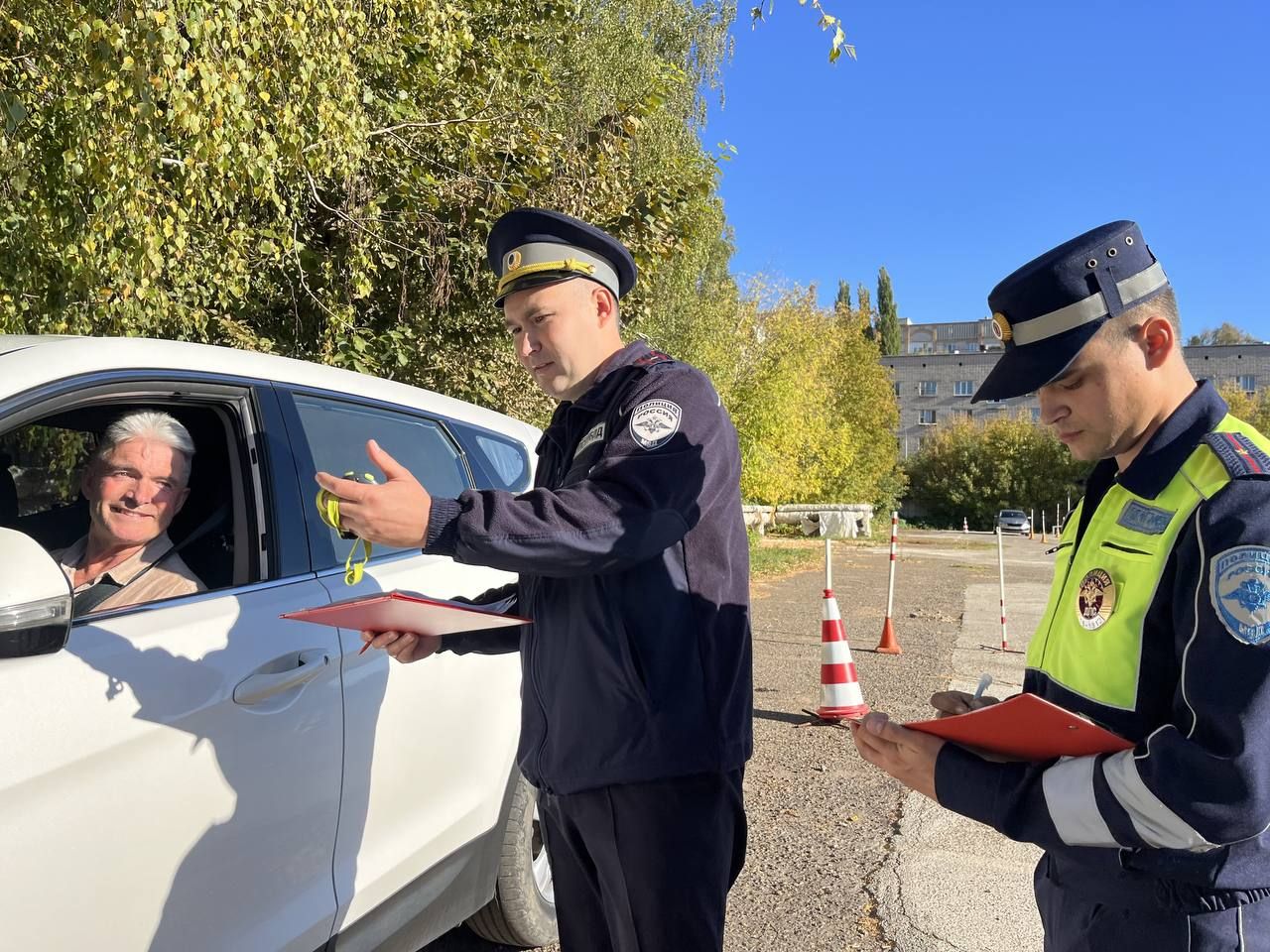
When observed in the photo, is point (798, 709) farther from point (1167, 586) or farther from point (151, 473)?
point (1167, 586)

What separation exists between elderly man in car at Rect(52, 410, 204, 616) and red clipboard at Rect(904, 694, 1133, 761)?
1733 millimetres

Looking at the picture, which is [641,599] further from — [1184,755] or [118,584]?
[118,584]

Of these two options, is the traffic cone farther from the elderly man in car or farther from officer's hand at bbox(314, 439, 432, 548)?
officer's hand at bbox(314, 439, 432, 548)

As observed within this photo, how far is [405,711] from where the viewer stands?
2422 mm

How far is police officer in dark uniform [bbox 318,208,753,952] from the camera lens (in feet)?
5.71

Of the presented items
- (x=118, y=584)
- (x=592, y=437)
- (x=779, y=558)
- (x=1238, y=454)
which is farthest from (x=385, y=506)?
(x=779, y=558)

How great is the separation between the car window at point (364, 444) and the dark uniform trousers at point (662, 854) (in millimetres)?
1001

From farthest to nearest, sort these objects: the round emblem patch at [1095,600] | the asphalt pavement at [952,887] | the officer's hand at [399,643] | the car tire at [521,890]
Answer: the asphalt pavement at [952,887], the car tire at [521,890], the officer's hand at [399,643], the round emblem patch at [1095,600]

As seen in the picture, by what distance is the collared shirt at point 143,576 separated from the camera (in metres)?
2.11

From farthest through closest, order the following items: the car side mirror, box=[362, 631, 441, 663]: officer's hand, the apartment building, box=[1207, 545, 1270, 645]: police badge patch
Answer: the apartment building, box=[362, 631, 441, 663]: officer's hand, the car side mirror, box=[1207, 545, 1270, 645]: police badge patch

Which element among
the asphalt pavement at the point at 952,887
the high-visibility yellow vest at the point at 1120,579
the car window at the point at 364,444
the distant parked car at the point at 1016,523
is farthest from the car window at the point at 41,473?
the distant parked car at the point at 1016,523

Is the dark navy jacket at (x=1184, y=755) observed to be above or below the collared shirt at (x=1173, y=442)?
below

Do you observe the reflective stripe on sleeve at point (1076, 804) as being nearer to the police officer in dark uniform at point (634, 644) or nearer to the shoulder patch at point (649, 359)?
the police officer in dark uniform at point (634, 644)

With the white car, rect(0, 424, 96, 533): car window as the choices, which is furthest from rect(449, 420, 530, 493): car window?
rect(0, 424, 96, 533): car window
